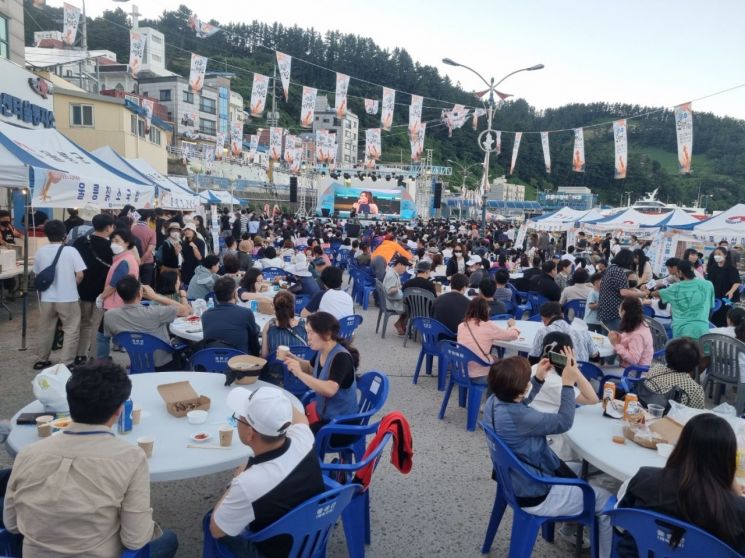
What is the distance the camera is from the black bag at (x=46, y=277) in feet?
17.8

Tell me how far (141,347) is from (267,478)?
2.94m

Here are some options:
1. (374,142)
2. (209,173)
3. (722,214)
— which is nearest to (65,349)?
(722,214)

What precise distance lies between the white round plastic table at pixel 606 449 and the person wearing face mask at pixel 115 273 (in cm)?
450

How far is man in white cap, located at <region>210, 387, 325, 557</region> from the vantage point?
6.13 feet

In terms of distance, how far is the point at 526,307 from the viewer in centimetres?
826

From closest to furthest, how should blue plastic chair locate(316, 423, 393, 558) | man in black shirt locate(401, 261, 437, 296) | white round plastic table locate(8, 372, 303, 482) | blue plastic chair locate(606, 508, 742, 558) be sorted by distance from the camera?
blue plastic chair locate(606, 508, 742, 558) → white round plastic table locate(8, 372, 303, 482) → blue plastic chair locate(316, 423, 393, 558) → man in black shirt locate(401, 261, 437, 296)

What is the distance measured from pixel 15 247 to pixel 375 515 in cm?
971

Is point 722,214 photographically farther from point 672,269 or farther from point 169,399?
point 169,399

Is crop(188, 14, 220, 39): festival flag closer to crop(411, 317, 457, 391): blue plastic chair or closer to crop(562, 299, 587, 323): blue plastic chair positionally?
crop(562, 299, 587, 323): blue plastic chair

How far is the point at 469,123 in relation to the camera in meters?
77.1

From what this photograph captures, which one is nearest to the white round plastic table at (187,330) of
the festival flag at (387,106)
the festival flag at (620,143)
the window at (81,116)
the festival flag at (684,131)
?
the festival flag at (684,131)

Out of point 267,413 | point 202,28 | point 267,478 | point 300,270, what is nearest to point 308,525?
point 267,478

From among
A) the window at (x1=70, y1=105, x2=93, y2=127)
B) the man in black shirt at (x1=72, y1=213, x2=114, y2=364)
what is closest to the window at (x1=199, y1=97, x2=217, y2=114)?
the window at (x1=70, y1=105, x2=93, y2=127)

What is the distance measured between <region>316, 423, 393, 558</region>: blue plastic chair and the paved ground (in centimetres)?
43
